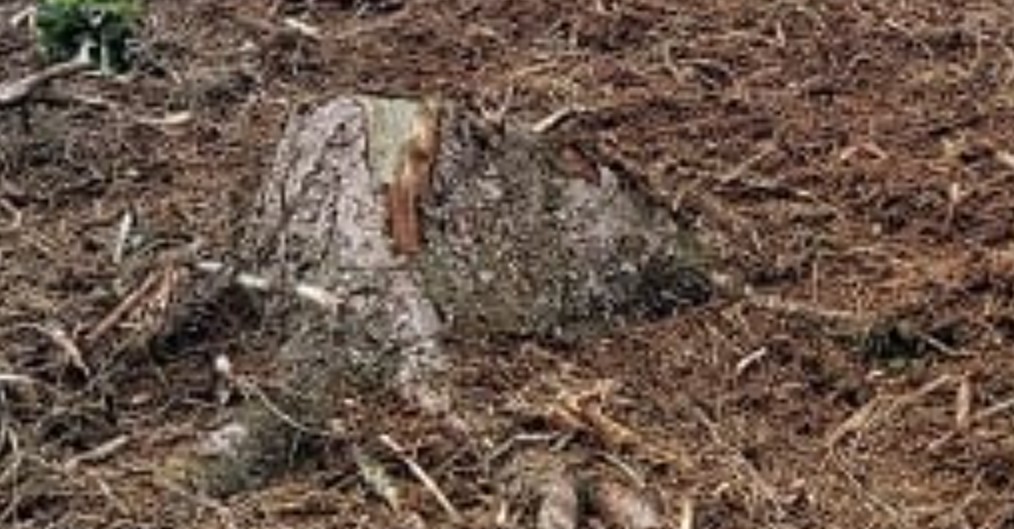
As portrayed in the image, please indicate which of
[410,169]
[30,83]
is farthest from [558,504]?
[30,83]

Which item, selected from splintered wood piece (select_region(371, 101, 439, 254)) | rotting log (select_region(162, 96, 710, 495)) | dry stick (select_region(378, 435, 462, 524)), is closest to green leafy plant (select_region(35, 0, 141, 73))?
rotting log (select_region(162, 96, 710, 495))

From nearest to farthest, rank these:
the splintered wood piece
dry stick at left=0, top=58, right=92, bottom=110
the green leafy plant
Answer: the splintered wood piece, dry stick at left=0, top=58, right=92, bottom=110, the green leafy plant

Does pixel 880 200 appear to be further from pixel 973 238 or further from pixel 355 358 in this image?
pixel 355 358

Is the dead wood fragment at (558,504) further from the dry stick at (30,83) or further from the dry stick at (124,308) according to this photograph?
the dry stick at (30,83)

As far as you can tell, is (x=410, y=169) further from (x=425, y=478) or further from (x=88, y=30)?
(x=88, y=30)

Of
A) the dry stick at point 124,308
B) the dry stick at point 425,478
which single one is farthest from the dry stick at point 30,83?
the dry stick at point 425,478

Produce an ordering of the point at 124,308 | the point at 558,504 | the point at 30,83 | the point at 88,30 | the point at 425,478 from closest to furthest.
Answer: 1. the point at 558,504
2. the point at 425,478
3. the point at 124,308
4. the point at 30,83
5. the point at 88,30

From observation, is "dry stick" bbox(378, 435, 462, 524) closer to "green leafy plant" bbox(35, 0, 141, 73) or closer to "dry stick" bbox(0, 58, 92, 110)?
"dry stick" bbox(0, 58, 92, 110)
